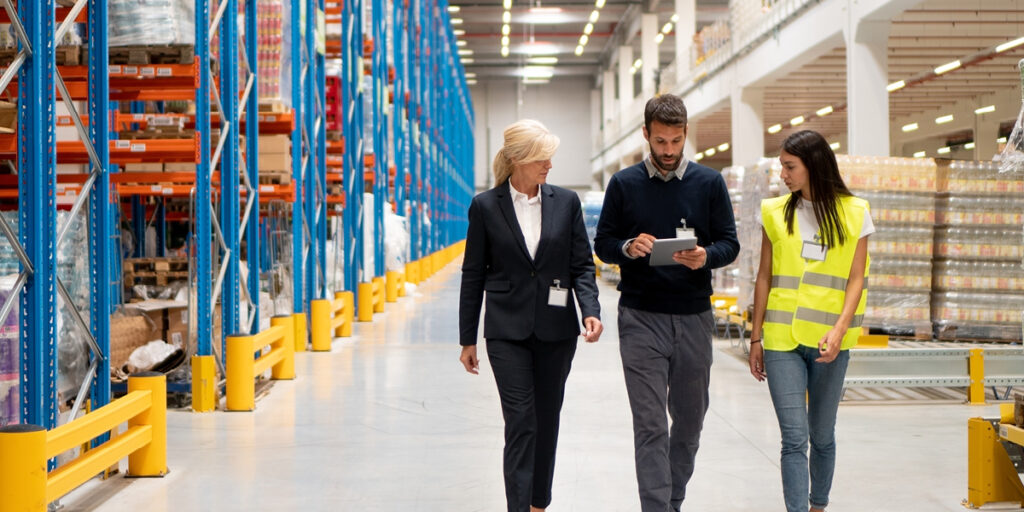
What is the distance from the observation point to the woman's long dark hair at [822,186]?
378cm

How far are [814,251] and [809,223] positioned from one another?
118 mm

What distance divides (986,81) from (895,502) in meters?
19.5

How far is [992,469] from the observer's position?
459 centimetres

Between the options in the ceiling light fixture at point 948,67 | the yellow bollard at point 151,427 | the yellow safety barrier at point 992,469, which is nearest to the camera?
the yellow safety barrier at point 992,469

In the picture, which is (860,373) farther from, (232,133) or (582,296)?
(232,133)

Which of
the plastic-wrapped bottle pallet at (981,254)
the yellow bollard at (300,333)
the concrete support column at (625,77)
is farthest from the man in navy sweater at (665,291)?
the concrete support column at (625,77)

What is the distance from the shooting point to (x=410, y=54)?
819 inches

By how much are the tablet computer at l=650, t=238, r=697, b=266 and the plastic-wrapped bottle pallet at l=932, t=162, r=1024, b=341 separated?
6002mm

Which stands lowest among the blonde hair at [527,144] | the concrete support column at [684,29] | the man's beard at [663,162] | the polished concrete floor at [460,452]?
the polished concrete floor at [460,452]

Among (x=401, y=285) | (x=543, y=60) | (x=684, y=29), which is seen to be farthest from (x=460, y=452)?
(x=543, y=60)

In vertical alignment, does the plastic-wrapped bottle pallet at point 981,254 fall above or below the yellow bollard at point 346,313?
above

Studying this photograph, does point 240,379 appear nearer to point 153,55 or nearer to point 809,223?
A: point 153,55

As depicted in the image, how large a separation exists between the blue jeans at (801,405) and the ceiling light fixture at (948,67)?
16.2 meters

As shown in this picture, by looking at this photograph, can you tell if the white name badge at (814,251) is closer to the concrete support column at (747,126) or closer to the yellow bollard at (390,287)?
the yellow bollard at (390,287)
